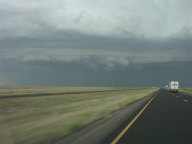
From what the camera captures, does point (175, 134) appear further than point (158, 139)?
Yes

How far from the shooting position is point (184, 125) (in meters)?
17.6

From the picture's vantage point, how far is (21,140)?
12672 millimetres

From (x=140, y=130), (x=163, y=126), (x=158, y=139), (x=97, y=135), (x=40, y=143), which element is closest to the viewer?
(x=40, y=143)

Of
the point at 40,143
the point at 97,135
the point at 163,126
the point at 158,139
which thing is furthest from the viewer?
the point at 163,126

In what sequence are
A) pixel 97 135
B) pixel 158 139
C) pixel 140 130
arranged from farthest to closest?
pixel 140 130
pixel 97 135
pixel 158 139

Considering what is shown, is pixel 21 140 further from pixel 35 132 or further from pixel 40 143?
pixel 35 132

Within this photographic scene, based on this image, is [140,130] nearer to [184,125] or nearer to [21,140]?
[184,125]

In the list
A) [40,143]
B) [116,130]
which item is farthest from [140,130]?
[40,143]

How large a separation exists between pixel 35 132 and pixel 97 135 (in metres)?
2.22

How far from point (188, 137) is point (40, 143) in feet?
16.2

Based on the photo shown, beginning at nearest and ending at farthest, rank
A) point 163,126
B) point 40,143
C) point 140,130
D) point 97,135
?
1. point 40,143
2. point 97,135
3. point 140,130
4. point 163,126

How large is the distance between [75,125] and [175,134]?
4.75 m

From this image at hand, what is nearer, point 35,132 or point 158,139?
point 158,139

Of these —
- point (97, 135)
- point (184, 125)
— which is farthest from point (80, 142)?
point (184, 125)
